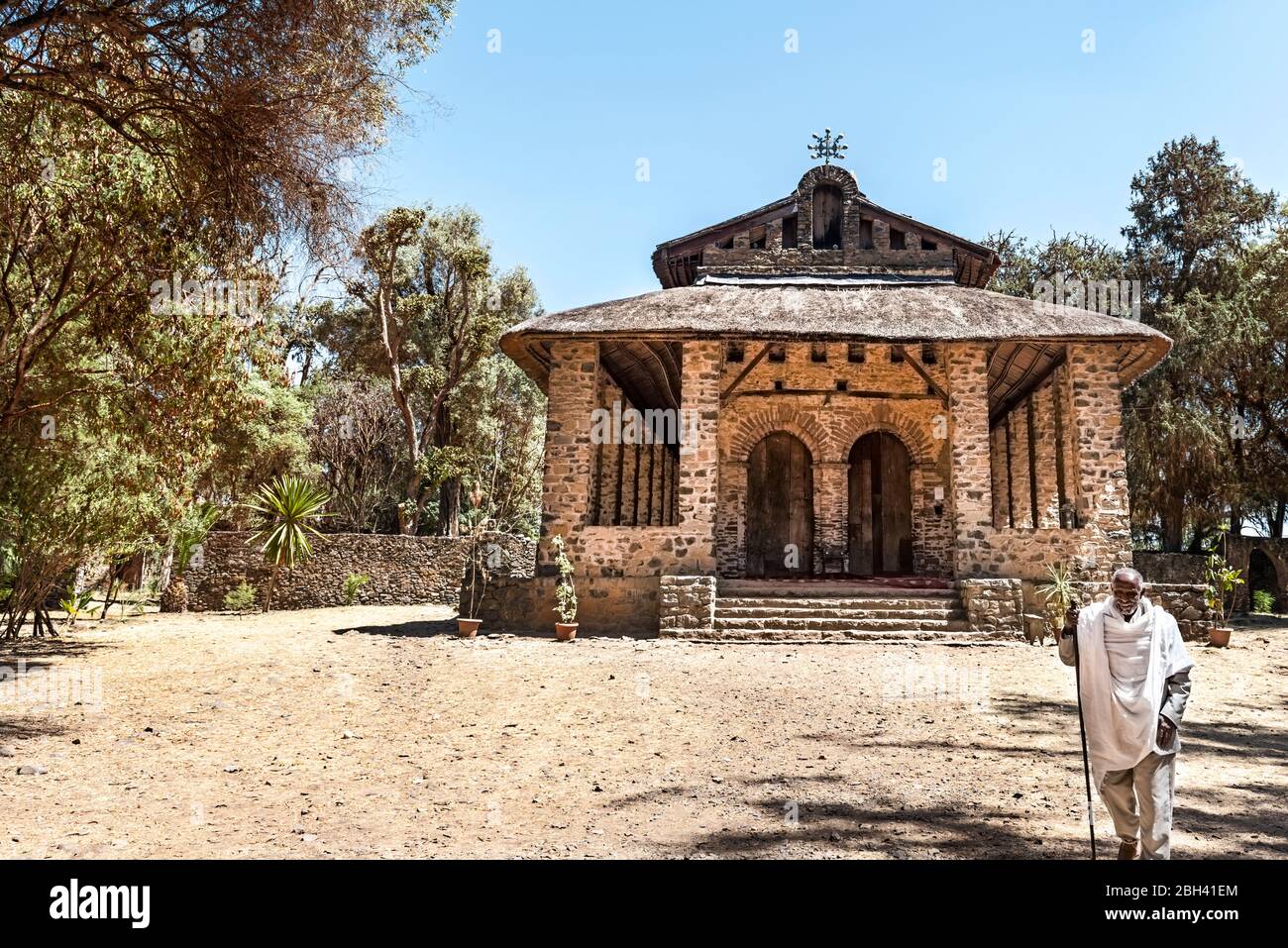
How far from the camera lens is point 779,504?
1733 centimetres

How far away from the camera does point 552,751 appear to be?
Result: 6.46m

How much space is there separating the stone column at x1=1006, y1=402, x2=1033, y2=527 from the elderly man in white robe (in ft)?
48.3

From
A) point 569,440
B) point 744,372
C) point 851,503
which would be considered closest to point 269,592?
point 569,440

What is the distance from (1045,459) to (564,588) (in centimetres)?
1063

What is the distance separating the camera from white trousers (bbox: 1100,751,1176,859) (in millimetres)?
3896

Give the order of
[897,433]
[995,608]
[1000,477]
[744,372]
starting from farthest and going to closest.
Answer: [1000,477] < [897,433] < [744,372] < [995,608]

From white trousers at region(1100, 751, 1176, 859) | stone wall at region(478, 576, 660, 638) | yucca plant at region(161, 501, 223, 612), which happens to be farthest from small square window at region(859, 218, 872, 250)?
white trousers at region(1100, 751, 1176, 859)

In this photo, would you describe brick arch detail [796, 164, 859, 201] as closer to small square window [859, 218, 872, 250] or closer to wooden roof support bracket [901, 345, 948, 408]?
small square window [859, 218, 872, 250]

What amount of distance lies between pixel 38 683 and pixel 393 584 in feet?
36.3

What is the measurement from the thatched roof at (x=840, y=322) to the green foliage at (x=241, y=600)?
9.33m

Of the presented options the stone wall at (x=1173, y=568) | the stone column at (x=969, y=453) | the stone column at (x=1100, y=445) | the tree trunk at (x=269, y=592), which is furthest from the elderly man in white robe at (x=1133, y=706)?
the stone wall at (x=1173, y=568)

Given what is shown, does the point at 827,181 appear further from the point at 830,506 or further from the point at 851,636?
the point at 851,636
